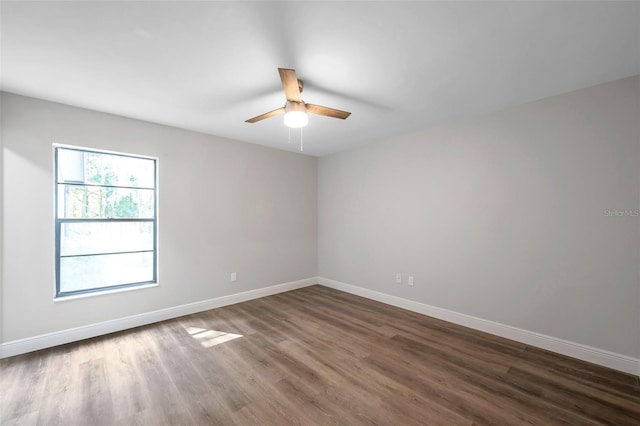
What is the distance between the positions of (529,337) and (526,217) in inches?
51.2

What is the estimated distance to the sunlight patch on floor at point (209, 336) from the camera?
2934mm

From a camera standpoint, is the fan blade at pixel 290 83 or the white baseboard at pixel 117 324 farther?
the white baseboard at pixel 117 324

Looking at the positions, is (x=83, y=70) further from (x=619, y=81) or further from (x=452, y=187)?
(x=619, y=81)

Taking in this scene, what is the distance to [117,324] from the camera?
3.18 meters

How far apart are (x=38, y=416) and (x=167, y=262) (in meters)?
1.91

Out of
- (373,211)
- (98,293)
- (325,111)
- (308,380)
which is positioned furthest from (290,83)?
(98,293)

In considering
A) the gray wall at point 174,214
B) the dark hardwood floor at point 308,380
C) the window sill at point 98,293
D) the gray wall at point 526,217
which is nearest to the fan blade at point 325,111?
the gray wall at point 526,217

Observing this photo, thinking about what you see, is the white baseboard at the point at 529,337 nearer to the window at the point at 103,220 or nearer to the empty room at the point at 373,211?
the empty room at the point at 373,211

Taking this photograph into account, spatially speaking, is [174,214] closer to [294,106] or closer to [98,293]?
[98,293]

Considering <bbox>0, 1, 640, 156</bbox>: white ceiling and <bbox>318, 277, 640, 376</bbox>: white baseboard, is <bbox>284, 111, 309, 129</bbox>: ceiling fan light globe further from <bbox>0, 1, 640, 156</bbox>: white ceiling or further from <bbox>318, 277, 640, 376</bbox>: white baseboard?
<bbox>318, 277, 640, 376</bbox>: white baseboard

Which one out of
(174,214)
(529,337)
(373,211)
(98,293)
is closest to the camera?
(529,337)

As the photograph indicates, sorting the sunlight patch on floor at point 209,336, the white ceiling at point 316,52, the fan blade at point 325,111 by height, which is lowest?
the sunlight patch on floor at point 209,336

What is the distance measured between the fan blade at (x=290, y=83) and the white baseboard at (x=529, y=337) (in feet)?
10.6

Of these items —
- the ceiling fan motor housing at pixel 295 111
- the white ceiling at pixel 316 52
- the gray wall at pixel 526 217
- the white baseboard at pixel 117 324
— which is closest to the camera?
the white ceiling at pixel 316 52
